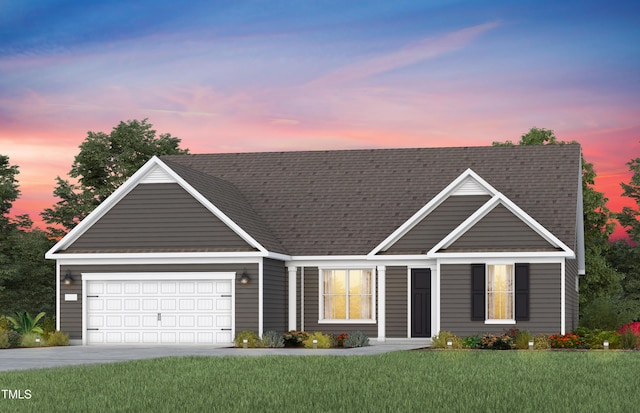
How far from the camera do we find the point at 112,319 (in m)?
38.7

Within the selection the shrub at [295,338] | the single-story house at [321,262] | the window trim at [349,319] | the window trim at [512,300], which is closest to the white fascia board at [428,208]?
the single-story house at [321,262]

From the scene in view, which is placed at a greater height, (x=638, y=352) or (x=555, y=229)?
(x=555, y=229)

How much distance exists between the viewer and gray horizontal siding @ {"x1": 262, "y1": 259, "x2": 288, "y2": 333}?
3797cm

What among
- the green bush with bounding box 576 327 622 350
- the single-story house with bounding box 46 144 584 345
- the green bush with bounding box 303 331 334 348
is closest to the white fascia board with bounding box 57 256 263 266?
the single-story house with bounding box 46 144 584 345

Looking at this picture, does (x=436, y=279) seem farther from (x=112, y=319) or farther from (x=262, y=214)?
(x=112, y=319)

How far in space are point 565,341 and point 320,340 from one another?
8164 millimetres

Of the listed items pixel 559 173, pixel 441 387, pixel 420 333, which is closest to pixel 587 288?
pixel 559 173

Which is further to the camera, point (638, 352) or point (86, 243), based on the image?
point (86, 243)

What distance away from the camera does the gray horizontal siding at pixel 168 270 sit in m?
37.4

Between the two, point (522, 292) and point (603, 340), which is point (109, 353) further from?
point (603, 340)

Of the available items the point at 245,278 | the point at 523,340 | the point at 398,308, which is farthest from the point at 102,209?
the point at 523,340

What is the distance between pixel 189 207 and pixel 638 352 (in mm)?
15917

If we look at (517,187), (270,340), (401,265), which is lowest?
(270,340)

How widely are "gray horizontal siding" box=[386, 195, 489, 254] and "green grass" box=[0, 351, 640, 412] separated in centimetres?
1136
